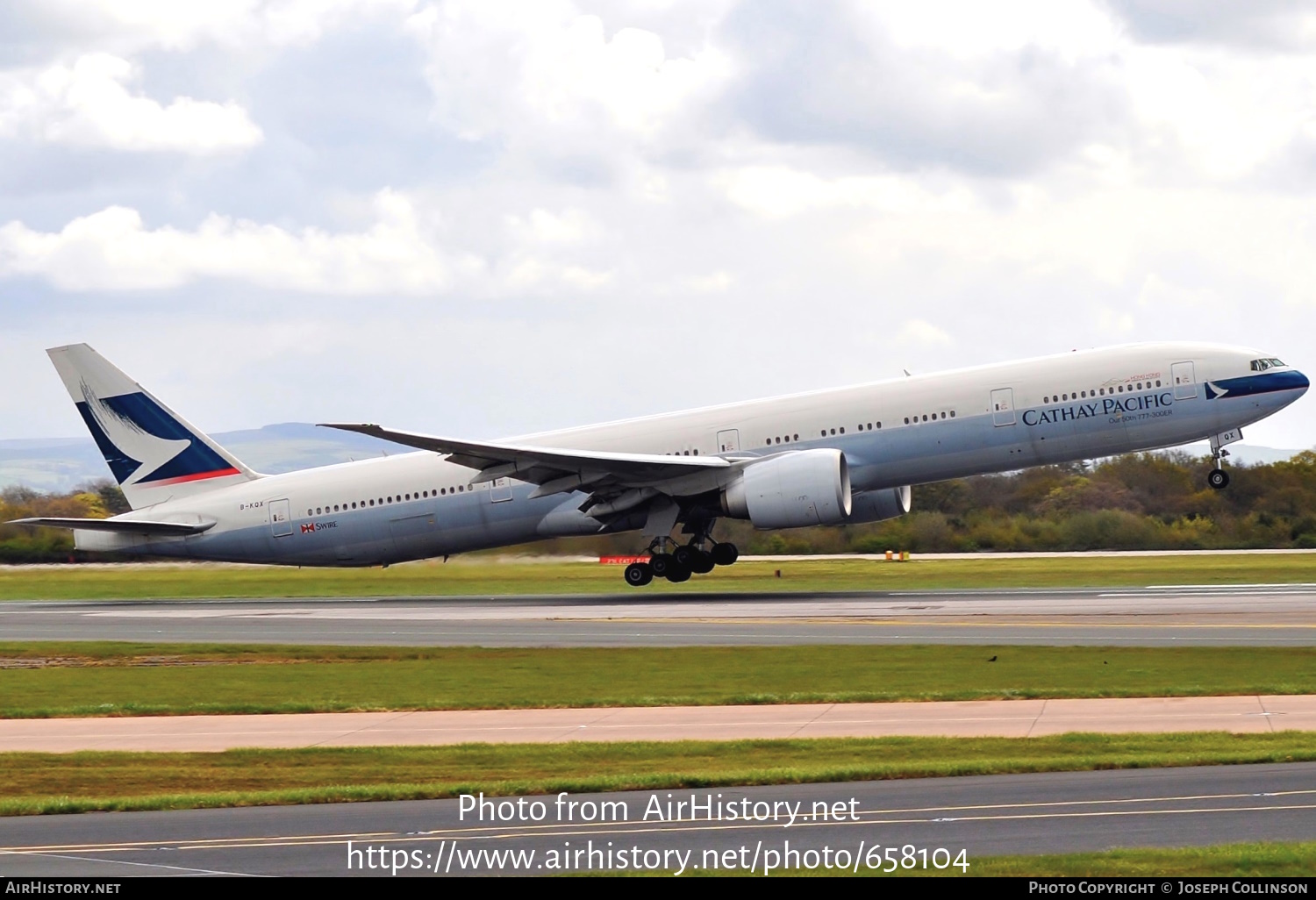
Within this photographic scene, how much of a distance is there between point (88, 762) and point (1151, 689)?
1272 centimetres

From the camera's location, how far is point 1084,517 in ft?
174

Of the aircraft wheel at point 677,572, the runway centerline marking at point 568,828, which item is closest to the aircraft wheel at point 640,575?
the aircraft wheel at point 677,572

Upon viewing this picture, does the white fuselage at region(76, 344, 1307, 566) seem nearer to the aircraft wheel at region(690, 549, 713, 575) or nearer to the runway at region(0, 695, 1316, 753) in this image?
the aircraft wheel at region(690, 549, 713, 575)

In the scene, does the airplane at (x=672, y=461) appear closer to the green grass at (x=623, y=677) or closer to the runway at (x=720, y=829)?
the green grass at (x=623, y=677)

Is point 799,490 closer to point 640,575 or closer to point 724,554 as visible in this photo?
point 724,554

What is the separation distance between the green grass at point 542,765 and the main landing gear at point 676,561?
2281 cm

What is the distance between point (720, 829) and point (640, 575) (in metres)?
28.3

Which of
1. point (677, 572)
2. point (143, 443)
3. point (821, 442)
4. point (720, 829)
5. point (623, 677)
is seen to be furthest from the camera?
point (143, 443)

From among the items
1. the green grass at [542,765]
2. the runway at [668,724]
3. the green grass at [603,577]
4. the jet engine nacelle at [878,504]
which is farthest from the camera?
the green grass at [603,577]

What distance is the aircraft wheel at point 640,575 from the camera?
128 feet

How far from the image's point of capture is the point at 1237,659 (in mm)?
21344

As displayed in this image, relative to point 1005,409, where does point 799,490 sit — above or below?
below

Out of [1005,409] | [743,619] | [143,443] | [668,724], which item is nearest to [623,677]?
[668,724]
